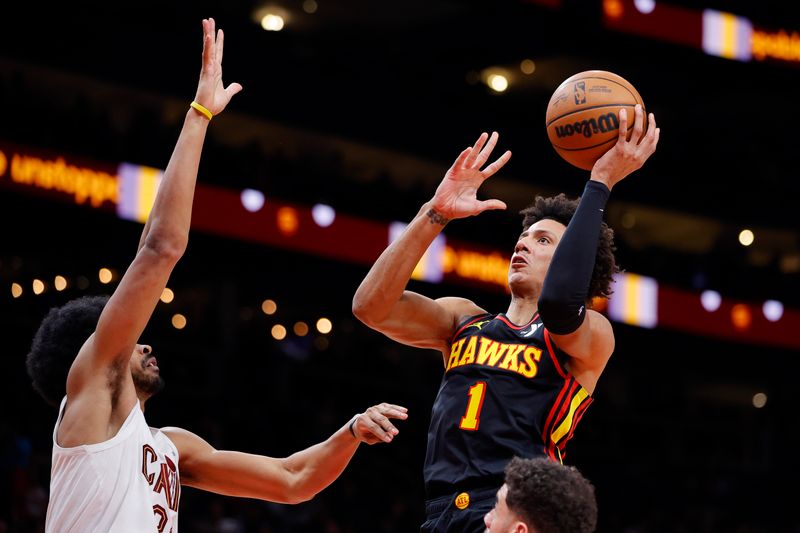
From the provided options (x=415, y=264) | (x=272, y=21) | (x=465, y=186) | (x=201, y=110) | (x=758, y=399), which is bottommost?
(x=758, y=399)

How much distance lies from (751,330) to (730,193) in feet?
11.4

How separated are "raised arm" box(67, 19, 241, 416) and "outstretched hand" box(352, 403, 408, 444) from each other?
96 cm

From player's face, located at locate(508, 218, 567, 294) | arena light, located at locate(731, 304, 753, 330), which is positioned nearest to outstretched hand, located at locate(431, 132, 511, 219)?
player's face, located at locate(508, 218, 567, 294)

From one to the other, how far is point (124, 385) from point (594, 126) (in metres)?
2.05

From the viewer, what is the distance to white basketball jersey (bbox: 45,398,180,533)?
4270 millimetres

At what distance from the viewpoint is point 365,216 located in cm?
1557

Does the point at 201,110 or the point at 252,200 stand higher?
the point at 252,200

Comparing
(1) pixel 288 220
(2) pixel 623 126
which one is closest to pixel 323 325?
(1) pixel 288 220

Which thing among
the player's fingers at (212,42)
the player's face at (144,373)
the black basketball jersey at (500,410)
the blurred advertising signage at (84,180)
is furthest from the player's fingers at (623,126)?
the blurred advertising signage at (84,180)

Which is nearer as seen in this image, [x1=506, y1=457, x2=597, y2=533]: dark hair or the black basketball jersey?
[x1=506, y1=457, x2=597, y2=533]: dark hair

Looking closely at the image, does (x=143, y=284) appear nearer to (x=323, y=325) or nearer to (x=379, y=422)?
(x=379, y=422)

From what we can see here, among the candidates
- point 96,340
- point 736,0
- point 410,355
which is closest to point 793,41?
point 736,0

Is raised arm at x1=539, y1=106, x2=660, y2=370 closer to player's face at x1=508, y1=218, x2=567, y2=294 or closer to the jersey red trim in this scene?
the jersey red trim

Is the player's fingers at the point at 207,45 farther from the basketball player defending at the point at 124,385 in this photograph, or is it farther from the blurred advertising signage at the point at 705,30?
the blurred advertising signage at the point at 705,30
